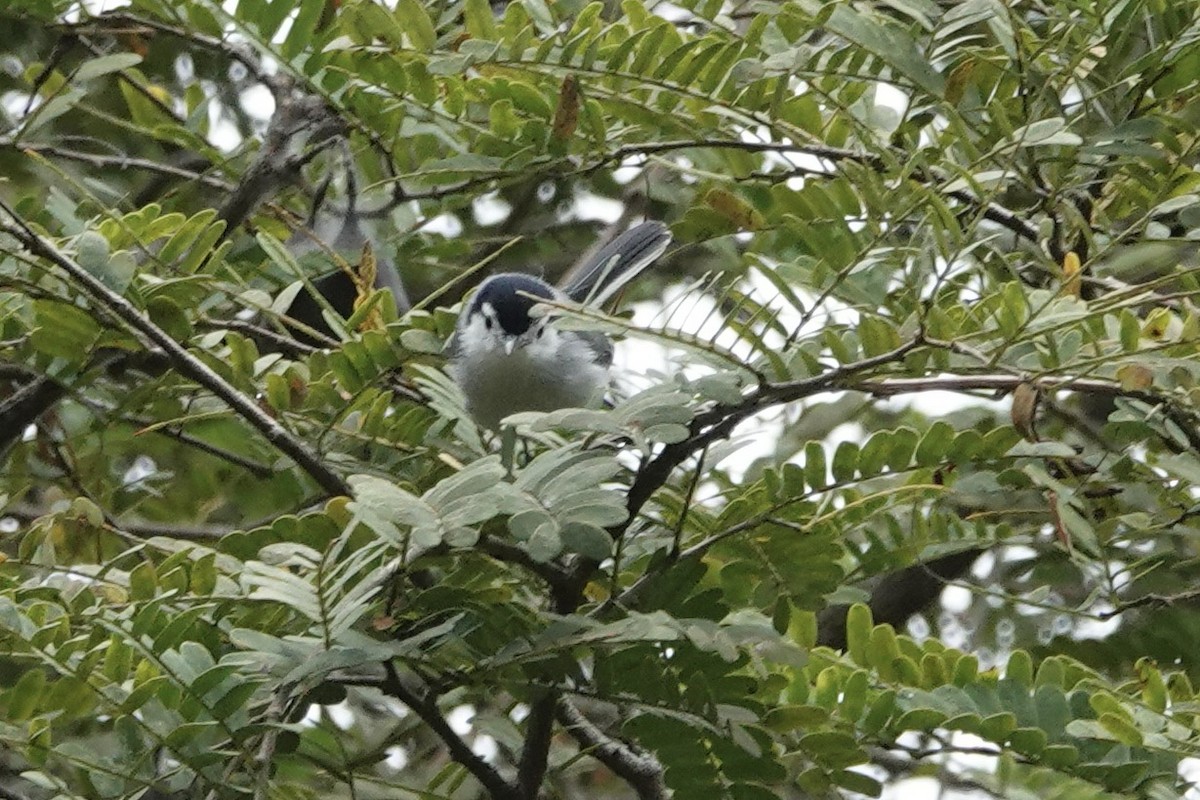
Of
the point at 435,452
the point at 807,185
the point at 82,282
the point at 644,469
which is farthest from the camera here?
the point at 435,452

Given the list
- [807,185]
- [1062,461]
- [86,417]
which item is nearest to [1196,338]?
[1062,461]

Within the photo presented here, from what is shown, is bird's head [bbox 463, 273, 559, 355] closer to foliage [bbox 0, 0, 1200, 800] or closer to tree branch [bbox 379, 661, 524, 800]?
foliage [bbox 0, 0, 1200, 800]

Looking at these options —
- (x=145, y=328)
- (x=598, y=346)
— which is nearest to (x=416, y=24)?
(x=145, y=328)

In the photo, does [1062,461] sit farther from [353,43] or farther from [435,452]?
[353,43]

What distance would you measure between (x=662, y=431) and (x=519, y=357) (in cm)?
142

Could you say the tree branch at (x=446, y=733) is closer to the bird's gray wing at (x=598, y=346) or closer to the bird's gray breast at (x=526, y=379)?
the bird's gray breast at (x=526, y=379)

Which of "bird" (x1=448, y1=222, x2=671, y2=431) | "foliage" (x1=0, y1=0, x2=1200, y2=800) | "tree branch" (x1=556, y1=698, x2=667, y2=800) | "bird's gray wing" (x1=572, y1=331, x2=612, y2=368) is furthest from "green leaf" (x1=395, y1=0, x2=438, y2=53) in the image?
"tree branch" (x1=556, y1=698, x2=667, y2=800)

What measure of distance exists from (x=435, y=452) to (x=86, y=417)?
1.37 meters

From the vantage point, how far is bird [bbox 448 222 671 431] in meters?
2.94

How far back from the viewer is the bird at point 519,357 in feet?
9.63

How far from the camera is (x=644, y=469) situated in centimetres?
173

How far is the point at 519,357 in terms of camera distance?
3029 mm

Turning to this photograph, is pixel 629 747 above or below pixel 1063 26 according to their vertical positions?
below

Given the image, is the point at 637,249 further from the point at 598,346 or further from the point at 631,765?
the point at 631,765
